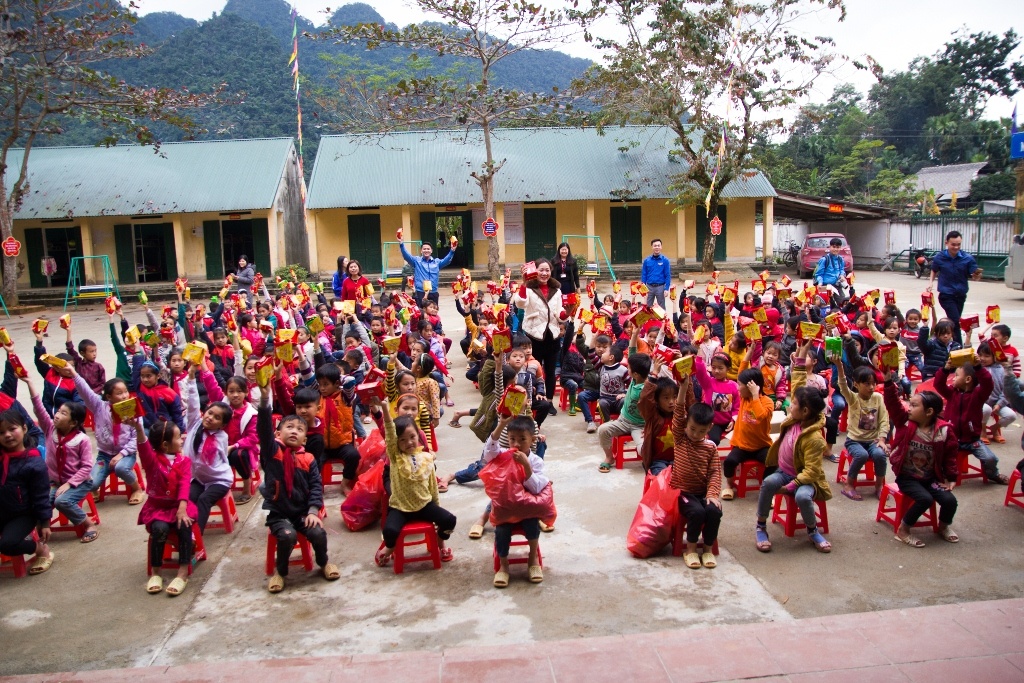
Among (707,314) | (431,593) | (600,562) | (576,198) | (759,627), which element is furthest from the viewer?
(576,198)

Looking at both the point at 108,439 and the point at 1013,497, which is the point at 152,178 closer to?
the point at 108,439

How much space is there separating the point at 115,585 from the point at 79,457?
1.32 metres

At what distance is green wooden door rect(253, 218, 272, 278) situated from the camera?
1006 inches

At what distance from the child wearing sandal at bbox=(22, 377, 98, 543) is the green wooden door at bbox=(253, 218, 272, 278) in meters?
20.5

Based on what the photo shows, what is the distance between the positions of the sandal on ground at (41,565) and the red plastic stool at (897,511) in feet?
17.9

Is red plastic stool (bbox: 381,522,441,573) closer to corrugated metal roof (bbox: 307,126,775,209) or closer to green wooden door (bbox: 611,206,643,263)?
corrugated metal roof (bbox: 307,126,775,209)

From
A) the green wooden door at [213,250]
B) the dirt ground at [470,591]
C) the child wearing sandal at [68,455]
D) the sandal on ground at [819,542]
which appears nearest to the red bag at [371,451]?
the dirt ground at [470,591]

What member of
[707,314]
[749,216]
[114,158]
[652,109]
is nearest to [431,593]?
[707,314]

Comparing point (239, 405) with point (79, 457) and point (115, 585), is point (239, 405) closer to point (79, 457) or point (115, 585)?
point (79, 457)

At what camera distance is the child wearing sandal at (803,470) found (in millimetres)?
4965

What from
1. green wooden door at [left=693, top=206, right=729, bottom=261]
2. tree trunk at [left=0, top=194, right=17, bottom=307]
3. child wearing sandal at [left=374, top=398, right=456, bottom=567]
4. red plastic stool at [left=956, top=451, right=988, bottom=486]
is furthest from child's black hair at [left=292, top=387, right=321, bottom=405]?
green wooden door at [left=693, top=206, right=729, bottom=261]

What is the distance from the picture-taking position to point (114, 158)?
87.6 ft

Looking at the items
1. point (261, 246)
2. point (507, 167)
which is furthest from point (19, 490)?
point (507, 167)

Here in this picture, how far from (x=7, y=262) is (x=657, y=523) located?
2206 cm
